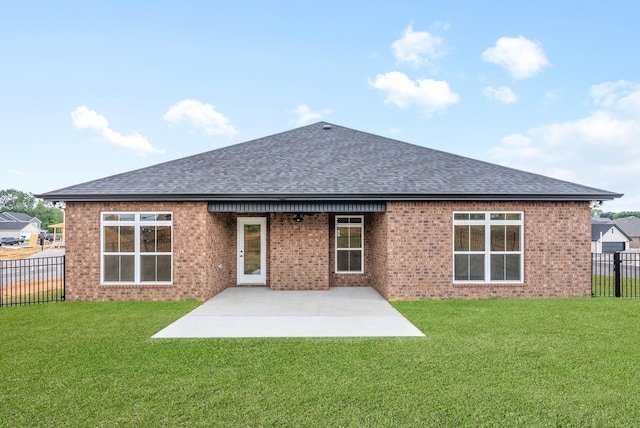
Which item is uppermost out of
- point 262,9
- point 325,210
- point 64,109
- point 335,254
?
point 262,9

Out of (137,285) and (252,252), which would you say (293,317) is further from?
(137,285)

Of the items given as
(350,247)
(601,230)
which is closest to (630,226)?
(601,230)

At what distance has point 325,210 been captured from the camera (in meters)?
9.96

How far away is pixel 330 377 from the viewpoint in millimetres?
4520

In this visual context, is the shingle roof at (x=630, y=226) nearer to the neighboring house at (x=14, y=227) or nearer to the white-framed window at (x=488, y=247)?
the white-framed window at (x=488, y=247)

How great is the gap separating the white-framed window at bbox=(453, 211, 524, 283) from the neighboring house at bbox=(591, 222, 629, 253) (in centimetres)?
4627

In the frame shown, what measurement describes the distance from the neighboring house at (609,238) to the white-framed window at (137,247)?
5364 centimetres

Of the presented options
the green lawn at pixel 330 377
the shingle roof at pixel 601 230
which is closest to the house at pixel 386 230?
the green lawn at pixel 330 377

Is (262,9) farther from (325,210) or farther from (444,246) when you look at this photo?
(444,246)

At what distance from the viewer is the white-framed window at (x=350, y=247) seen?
474 inches

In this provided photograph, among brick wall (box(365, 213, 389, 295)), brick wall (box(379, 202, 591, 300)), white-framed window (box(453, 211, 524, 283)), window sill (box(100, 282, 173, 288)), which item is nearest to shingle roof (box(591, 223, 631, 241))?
brick wall (box(379, 202, 591, 300))

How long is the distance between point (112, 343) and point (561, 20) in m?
18.3

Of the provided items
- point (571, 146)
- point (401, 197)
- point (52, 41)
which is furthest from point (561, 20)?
point (571, 146)

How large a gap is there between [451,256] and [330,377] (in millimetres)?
6488
